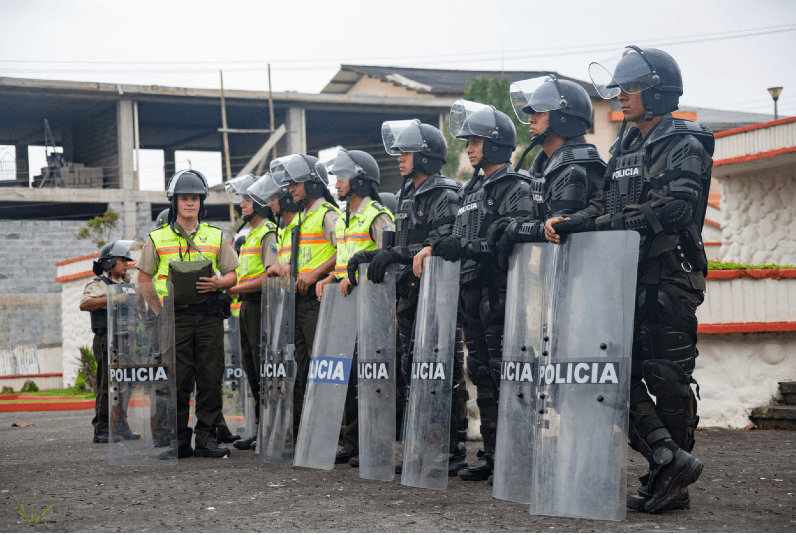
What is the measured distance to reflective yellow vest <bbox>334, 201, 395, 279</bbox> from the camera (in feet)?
21.1

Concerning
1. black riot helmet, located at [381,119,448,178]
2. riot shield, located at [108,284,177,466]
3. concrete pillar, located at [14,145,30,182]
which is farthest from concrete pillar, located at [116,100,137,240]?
black riot helmet, located at [381,119,448,178]

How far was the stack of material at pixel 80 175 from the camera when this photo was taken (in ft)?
98.0

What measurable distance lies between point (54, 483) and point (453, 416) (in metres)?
2.54

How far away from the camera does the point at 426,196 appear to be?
606 cm

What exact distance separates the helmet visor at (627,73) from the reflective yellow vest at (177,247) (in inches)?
143

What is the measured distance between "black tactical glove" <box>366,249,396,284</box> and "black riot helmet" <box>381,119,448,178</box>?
2.53ft

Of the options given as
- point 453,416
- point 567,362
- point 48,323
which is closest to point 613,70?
point 567,362

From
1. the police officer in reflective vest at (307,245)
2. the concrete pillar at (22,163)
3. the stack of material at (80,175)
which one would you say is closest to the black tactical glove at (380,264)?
the police officer in reflective vest at (307,245)

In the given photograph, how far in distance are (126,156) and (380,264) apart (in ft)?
81.3

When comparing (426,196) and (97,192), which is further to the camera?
(97,192)

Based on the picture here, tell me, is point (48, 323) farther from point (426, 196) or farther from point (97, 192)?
point (426, 196)

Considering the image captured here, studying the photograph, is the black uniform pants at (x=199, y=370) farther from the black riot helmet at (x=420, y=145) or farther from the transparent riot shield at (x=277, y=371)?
the black riot helmet at (x=420, y=145)

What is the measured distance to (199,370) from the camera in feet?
23.2

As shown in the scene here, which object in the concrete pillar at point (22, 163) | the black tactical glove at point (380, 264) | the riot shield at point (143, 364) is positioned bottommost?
the riot shield at point (143, 364)
